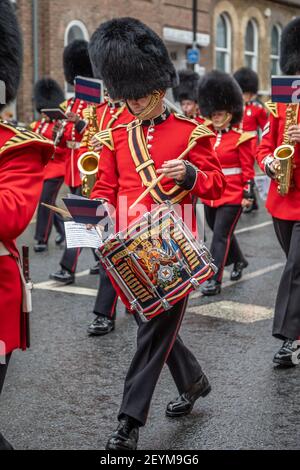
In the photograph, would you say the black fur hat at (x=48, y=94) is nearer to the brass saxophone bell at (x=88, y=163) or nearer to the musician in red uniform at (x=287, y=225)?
the brass saxophone bell at (x=88, y=163)

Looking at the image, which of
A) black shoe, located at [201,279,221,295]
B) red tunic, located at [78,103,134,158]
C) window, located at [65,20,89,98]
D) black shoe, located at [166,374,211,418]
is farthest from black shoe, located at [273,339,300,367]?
window, located at [65,20,89,98]

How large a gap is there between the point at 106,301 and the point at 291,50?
216cm

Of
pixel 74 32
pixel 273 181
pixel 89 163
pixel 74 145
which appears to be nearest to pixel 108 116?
pixel 89 163

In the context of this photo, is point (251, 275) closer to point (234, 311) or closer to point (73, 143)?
point (234, 311)

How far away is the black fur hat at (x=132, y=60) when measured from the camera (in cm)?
385

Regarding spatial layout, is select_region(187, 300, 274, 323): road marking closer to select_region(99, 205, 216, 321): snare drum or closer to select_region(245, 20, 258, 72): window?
select_region(99, 205, 216, 321): snare drum

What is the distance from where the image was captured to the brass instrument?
523 cm

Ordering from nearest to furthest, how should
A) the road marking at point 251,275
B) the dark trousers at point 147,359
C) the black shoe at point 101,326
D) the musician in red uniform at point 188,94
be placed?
the dark trousers at point 147,359 → the black shoe at point 101,326 → the road marking at point 251,275 → the musician in red uniform at point 188,94

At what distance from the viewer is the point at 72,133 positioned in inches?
306

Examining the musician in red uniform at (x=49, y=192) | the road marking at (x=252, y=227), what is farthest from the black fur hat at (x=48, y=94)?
the road marking at (x=252, y=227)

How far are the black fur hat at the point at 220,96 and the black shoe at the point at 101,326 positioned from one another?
101 inches

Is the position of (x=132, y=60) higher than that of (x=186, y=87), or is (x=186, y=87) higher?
(x=132, y=60)

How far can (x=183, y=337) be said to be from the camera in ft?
18.6
